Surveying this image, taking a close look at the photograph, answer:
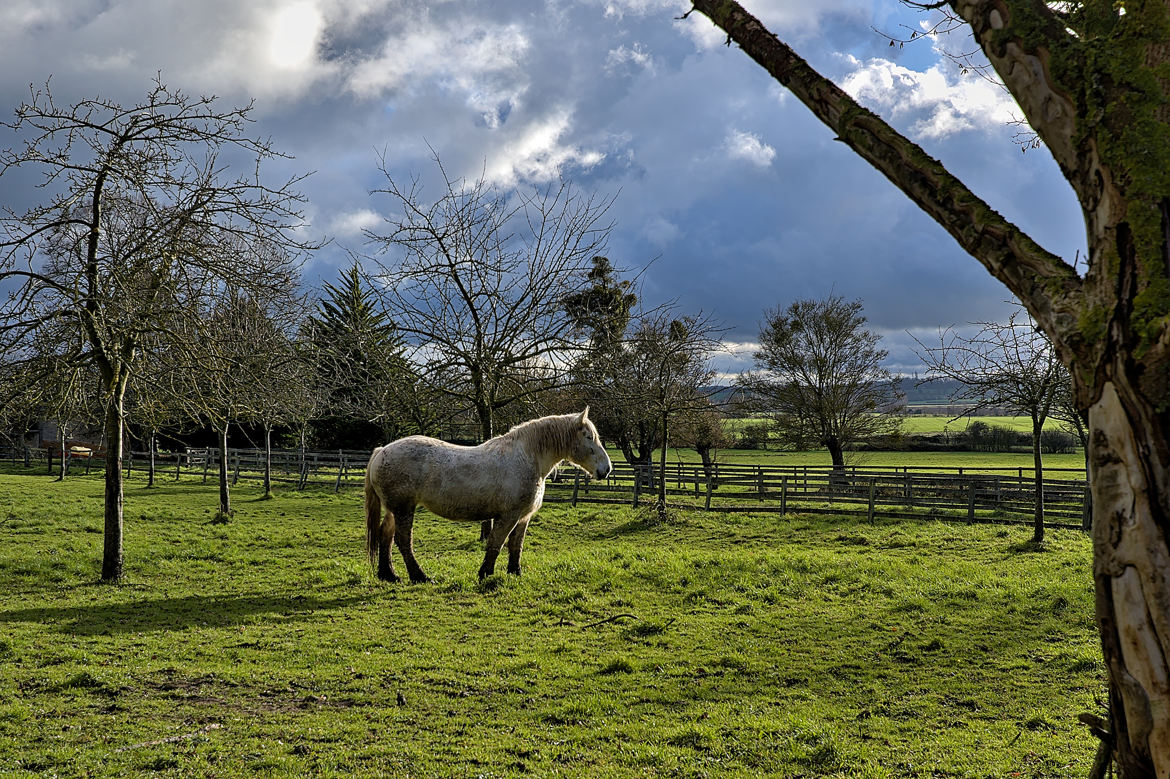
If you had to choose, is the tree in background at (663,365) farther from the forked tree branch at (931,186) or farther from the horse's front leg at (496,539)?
the forked tree branch at (931,186)

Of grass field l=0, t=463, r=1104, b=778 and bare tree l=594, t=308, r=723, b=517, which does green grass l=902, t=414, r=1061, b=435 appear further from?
grass field l=0, t=463, r=1104, b=778

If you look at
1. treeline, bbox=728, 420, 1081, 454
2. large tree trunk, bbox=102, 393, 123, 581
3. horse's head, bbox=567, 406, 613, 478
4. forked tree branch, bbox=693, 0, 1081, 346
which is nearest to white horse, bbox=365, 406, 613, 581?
horse's head, bbox=567, 406, 613, 478

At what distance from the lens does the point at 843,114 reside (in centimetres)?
258

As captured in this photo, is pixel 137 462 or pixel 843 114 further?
pixel 137 462

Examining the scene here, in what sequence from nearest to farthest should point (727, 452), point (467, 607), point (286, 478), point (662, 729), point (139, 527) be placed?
point (662, 729) → point (467, 607) → point (139, 527) → point (286, 478) → point (727, 452)

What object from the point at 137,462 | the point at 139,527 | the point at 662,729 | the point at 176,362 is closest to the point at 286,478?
the point at 137,462

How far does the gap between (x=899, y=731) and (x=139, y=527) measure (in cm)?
1478

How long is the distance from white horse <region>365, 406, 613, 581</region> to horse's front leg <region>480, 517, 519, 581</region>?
0.04 ft

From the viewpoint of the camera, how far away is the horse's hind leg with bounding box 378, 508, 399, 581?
9.77m

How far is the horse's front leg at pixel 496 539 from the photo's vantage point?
9617 mm

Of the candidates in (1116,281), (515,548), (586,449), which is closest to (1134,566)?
(1116,281)

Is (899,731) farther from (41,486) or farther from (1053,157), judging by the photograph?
(41,486)

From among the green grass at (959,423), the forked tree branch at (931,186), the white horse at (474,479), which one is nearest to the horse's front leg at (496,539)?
the white horse at (474,479)

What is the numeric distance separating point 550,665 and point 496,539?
11.4 ft
